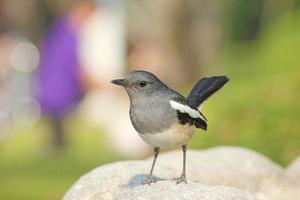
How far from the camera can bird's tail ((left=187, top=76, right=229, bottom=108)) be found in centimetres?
852

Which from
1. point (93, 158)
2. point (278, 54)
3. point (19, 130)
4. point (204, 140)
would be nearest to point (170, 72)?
point (19, 130)

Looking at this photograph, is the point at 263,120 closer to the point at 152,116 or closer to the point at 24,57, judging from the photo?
the point at 152,116

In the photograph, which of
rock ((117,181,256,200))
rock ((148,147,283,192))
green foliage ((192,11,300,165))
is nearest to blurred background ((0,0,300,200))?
green foliage ((192,11,300,165))

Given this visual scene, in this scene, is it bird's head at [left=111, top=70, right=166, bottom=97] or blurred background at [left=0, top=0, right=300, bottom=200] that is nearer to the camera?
bird's head at [left=111, top=70, right=166, bottom=97]

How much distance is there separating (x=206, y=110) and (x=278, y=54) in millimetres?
1196

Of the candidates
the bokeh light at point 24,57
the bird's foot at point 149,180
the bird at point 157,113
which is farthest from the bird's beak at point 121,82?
the bokeh light at point 24,57

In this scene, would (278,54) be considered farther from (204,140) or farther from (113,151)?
(113,151)

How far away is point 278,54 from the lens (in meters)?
13.5

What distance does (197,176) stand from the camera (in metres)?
8.64

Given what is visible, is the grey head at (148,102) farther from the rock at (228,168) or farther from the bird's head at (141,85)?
the rock at (228,168)

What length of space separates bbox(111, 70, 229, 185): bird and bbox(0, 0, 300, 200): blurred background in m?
3.38

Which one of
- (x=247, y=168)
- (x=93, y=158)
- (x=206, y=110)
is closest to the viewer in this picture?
(x=247, y=168)

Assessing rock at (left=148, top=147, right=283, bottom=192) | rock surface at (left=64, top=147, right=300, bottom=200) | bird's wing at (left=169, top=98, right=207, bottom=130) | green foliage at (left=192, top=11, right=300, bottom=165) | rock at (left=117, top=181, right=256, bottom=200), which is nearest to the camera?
rock at (left=117, top=181, right=256, bottom=200)

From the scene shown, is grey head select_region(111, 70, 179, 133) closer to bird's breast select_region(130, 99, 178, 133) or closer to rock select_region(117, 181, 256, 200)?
bird's breast select_region(130, 99, 178, 133)
